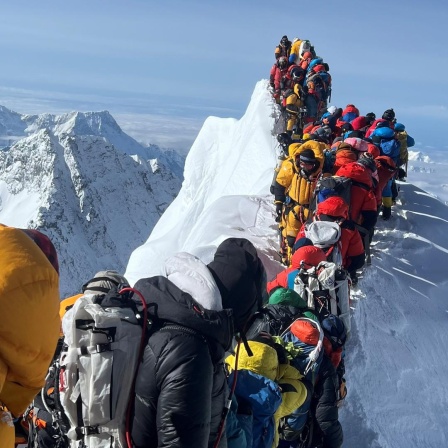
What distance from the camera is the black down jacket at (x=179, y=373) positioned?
2.61m

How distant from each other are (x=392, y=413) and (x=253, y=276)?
15.2 ft

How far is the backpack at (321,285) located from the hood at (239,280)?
314 centimetres

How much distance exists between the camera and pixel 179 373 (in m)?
2.60

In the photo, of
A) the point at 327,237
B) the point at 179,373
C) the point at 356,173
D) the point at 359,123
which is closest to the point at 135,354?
the point at 179,373

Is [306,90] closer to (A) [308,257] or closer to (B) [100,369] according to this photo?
(A) [308,257]

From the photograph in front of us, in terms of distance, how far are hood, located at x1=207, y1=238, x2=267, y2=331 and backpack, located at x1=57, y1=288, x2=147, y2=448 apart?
1.75ft

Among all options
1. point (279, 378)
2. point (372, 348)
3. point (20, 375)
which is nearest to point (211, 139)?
point (372, 348)

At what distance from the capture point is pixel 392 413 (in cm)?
693

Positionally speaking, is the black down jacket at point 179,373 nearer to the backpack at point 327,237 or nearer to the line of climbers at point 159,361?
the line of climbers at point 159,361

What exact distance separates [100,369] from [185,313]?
1.62 ft

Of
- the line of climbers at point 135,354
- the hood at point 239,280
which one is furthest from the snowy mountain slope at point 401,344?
the line of climbers at point 135,354

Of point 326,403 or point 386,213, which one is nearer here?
point 326,403

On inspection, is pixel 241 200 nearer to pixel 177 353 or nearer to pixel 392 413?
pixel 392 413

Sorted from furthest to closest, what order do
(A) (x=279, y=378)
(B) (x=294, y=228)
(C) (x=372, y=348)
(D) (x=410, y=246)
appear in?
1. (D) (x=410, y=246)
2. (B) (x=294, y=228)
3. (C) (x=372, y=348)
4. (A) (x=279, y=378)
